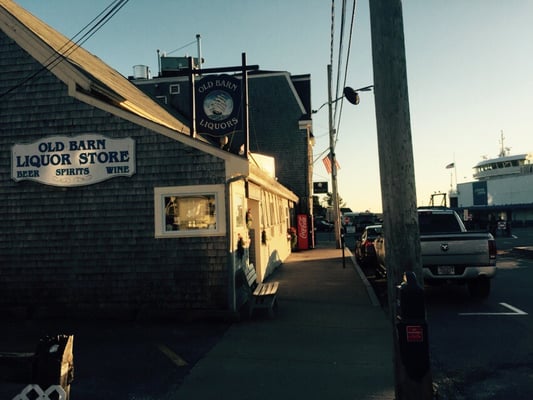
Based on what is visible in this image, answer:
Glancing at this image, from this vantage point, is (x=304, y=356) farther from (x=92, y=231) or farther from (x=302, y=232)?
(x=302, y=232)

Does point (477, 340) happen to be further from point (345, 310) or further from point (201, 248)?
point (201, 248)

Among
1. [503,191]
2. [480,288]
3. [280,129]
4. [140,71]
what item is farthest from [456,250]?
[503,191]

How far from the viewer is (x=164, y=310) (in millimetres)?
9078

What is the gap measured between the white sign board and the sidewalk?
3922 mm

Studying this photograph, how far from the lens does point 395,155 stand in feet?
14.8

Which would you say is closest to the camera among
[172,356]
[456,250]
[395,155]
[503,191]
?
[395,155]

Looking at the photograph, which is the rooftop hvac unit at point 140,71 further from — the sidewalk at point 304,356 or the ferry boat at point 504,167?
the ferry boat at point 504,167

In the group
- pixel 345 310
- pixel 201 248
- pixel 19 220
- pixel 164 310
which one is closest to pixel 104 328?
pixel 164 310

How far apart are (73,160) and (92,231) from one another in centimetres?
146

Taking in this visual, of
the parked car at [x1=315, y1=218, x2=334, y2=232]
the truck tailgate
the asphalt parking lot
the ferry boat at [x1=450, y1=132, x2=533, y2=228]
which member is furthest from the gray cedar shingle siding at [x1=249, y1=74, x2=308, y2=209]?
the ferry boat at [x1=450, y1=132, x2=533, y2=228]

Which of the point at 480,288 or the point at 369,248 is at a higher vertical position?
the point at 369,248

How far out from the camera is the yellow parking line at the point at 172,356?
6.26 metres

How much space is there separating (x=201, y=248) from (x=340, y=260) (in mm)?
10963

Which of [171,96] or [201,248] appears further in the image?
[171,96]
